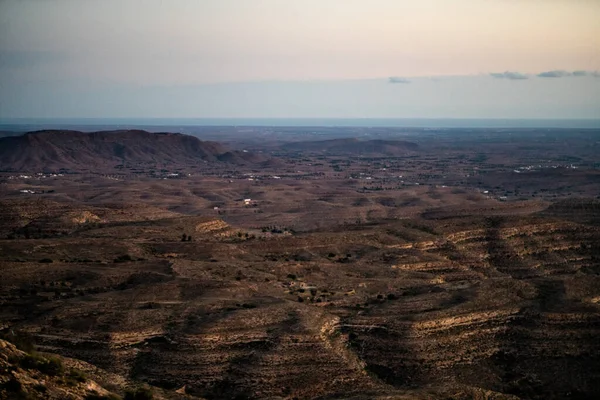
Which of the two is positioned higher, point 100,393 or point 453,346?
point 100,393

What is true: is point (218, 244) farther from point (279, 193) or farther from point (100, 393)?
point (279, 193)

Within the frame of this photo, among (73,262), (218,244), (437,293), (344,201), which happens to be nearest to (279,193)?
(344,201)

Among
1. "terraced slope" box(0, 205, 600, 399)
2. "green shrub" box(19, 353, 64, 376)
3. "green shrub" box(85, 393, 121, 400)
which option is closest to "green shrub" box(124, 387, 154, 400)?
"green shrub" box(85, 393, 121, 400)

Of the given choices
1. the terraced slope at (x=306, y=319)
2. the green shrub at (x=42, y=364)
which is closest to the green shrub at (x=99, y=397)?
the green shrub at (x=42, y=364)

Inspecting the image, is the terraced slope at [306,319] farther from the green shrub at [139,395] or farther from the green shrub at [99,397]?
the green shrub at [99,397]

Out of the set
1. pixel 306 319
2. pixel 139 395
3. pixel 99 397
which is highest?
pixel 99 397

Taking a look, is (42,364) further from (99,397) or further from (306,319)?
(306,319)

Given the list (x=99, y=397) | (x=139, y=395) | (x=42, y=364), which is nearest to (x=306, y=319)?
(x=139, y=395)

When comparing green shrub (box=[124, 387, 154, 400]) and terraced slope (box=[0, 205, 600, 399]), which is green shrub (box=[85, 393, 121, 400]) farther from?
terraced slope (box=[0, 205, 600, 399])

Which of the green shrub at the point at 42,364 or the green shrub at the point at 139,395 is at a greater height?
the green shrub at the point at 42,364

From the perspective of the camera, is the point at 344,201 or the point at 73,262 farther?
the point at 344,201

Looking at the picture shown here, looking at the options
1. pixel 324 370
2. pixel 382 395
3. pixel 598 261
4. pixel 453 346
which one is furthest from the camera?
pixel 598 261
